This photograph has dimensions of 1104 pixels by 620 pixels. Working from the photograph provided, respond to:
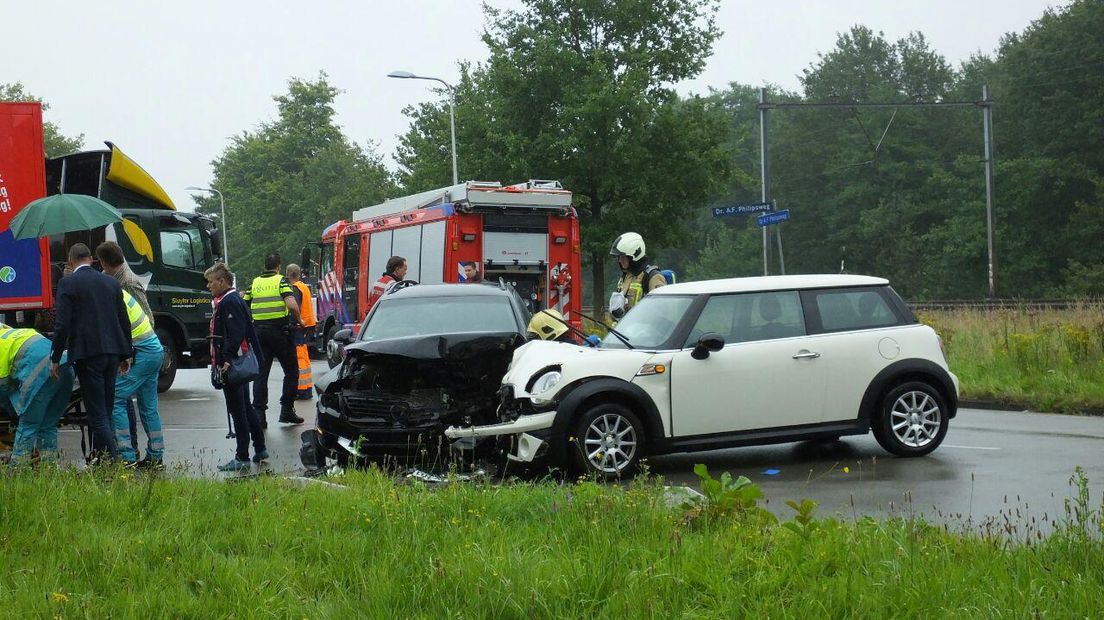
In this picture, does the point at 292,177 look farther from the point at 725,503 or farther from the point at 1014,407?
the point at 725,503

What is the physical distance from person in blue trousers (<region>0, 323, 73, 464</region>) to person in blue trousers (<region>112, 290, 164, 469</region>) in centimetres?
76

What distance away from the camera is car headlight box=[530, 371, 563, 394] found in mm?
9297

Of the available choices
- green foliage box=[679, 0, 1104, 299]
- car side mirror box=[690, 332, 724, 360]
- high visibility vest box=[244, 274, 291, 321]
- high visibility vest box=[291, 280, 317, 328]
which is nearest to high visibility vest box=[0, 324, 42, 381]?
car side mirror box=[690, 332, 724, 360]

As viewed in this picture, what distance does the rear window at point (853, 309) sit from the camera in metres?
10.2

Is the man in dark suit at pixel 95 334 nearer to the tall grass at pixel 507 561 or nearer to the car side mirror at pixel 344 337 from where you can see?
the tall grass at pixel 507 561

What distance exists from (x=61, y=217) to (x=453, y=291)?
3.63 meters

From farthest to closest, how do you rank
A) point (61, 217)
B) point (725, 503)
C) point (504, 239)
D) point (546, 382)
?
point (504, 239), point (61, 217), point (546, 382), point (725, 503)

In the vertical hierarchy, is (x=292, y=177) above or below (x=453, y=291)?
above

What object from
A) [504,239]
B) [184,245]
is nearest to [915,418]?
[504,239]

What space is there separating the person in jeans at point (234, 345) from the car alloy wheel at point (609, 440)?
10.1ft

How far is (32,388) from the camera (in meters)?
8.84

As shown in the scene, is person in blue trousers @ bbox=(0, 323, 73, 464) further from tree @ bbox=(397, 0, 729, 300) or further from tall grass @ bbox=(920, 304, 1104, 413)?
tree @ bbox=(397, 0, 729, 300)

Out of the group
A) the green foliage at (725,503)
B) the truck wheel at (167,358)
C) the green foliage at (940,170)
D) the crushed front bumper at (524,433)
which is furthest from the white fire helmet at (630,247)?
the green foliage at (940,170)

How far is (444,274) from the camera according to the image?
2131 centimetres
